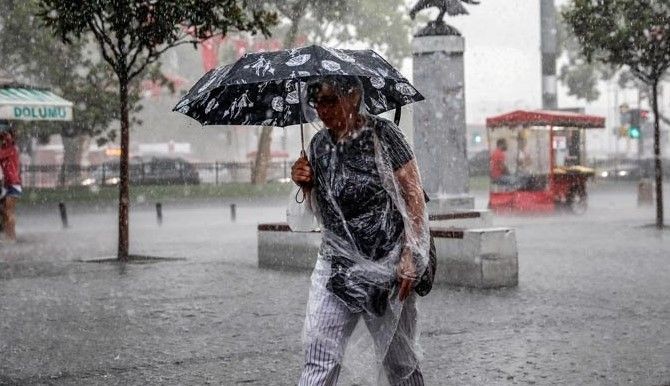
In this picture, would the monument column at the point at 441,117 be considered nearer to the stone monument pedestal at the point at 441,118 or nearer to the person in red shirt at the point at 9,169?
the stone monument pedestal at the point at 441,118

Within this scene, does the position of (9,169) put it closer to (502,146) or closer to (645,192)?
(502,146)

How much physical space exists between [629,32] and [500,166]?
7.83 meters

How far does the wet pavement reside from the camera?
704 centimetres

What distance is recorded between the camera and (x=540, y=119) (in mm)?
26609

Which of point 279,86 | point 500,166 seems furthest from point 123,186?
point 500,166

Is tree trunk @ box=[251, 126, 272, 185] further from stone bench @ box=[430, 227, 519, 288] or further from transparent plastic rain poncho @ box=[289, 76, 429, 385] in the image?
transparent plastic rain poncho @ box=[289, 76, 429, 385]

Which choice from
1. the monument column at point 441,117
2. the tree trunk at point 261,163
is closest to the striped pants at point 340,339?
the monument column at point 441,117

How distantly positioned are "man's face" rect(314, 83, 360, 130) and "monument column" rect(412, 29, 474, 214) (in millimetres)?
11662

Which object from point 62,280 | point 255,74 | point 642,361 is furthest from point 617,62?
point 255,74

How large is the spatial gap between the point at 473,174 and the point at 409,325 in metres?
52.8

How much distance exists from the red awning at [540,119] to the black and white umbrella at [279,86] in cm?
2138

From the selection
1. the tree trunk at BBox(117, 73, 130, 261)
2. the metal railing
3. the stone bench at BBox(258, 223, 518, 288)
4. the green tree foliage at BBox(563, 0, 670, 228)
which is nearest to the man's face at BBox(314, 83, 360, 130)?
the stone bench at BBox(258, 223, 518, 288)

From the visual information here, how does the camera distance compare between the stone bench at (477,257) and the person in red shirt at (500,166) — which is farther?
the person in red shirt at (500,166)

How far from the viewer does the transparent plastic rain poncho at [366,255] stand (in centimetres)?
466
